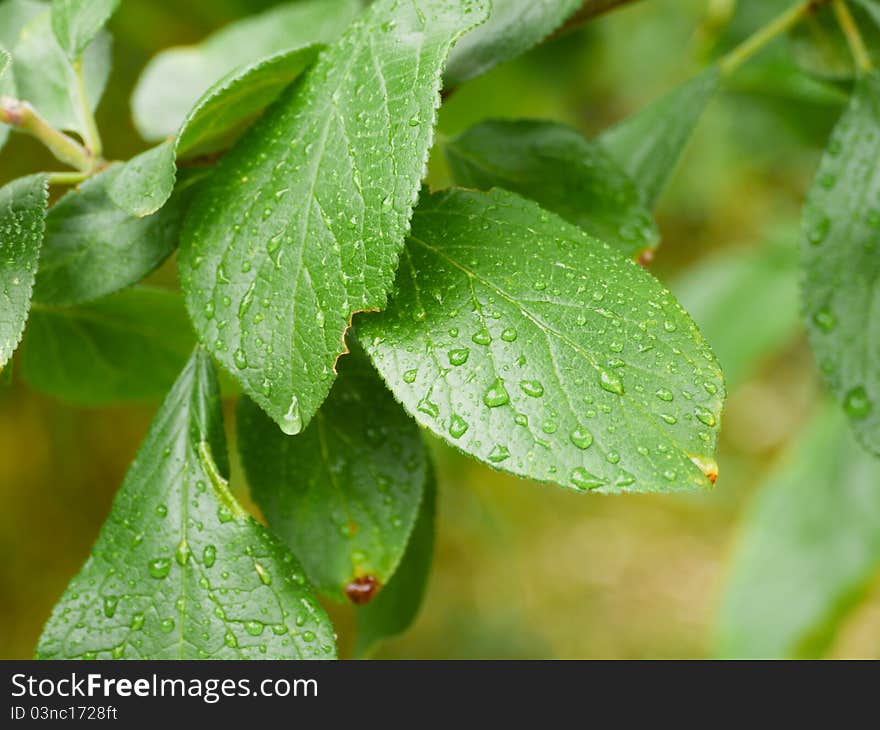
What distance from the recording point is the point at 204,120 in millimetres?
434

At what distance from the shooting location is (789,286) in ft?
5.04

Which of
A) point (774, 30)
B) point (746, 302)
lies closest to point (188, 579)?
point (774, 30)

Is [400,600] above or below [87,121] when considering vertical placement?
below

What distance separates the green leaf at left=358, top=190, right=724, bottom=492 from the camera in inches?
13.8

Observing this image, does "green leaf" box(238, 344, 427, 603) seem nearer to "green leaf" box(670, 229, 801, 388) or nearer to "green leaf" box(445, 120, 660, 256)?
"green leaf" box(445, 120, 660, 256)

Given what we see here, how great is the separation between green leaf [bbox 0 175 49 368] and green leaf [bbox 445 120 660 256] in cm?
25

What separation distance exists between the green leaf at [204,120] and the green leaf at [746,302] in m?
1.15

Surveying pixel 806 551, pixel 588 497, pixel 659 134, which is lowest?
pixel 588 497

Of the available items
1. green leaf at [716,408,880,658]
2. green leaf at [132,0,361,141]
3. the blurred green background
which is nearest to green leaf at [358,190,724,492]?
green leaf at [132,0,361,141]

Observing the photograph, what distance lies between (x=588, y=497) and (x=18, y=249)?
2416 millimetres

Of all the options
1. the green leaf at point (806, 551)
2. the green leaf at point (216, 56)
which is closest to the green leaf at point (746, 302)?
the green leaf at point (806, 551)

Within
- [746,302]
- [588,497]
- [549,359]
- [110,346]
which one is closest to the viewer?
[549,359]

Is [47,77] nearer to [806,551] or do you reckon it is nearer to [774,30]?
[774,30]

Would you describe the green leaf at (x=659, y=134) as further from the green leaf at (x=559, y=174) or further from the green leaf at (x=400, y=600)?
the green leaf at (x=400, y=600)
